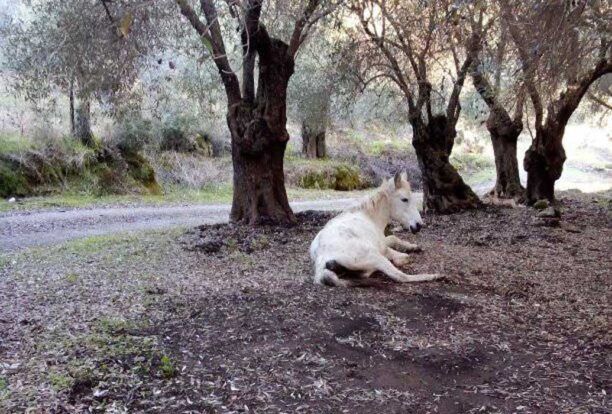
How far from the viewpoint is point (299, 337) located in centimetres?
475

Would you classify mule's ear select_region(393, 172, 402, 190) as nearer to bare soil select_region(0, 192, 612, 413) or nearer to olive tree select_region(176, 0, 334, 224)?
bare soil select_region(0, 192, 612, 413)

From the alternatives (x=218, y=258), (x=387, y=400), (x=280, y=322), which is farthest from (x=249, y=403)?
(x=218, y=258)

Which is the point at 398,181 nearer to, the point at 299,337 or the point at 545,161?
the point at 299,337

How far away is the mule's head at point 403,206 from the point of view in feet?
25.9

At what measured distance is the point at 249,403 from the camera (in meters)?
3.66

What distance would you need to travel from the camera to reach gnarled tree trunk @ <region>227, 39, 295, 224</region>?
10961 mm

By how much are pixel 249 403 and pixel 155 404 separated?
0.61 metres

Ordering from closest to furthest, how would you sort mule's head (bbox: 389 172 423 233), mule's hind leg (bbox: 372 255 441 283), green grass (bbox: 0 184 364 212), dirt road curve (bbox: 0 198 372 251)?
mule's hind leg (bbox: 372 255 441 283)
mule's head (bbox: 389 172 423 233)
dirt road curve (bbox: 0 198 372 251)
green grass (bbox: 0 184 364 212)

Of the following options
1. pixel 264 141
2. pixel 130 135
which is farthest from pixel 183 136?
pixel 264 141

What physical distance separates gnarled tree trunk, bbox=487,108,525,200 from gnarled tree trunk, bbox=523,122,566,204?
0.72 meters

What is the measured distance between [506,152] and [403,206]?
8893mm

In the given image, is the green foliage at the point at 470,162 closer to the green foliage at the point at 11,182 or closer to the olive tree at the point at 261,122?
the green foliage at the point at 11,182

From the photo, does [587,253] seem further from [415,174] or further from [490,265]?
[415,174]

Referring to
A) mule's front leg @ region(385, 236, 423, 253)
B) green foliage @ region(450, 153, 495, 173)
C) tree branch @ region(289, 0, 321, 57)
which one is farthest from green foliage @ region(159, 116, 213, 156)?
mule's front leg @ region(385, 236, 423, 253)
